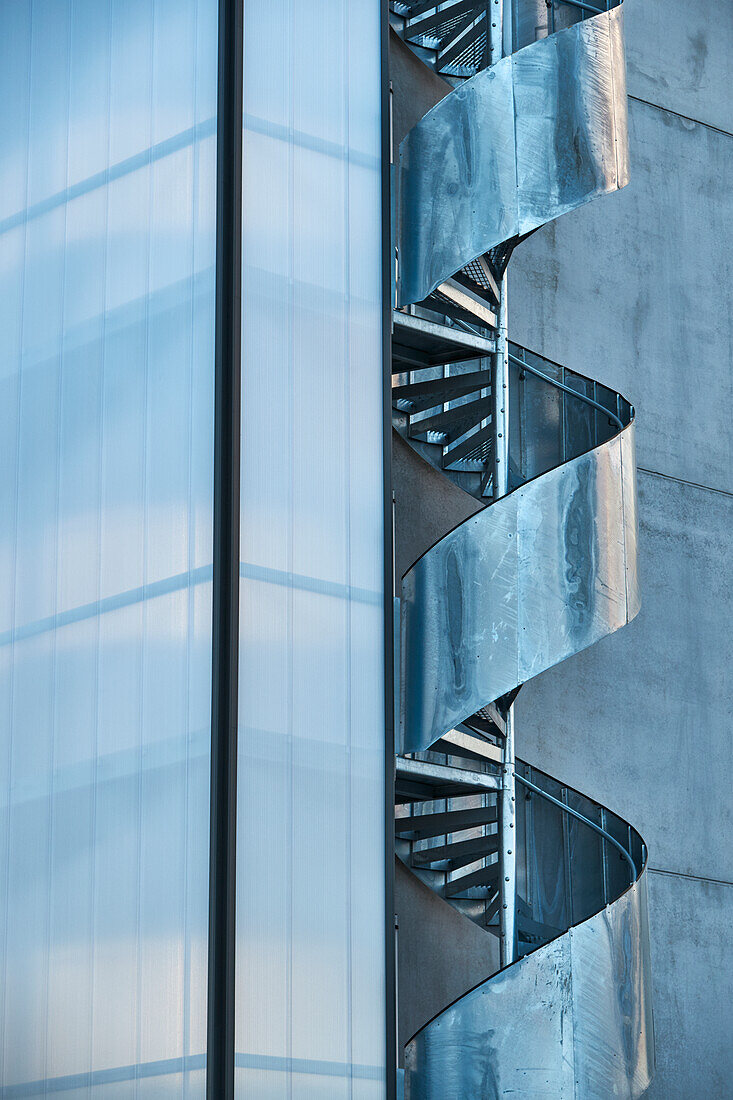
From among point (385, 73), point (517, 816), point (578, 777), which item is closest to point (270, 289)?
point (385, 73)

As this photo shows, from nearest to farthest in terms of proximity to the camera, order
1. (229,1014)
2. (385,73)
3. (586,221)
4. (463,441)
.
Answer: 1. (229,1014)
2. (385,73)
3. (463,441)
4. (586,221)

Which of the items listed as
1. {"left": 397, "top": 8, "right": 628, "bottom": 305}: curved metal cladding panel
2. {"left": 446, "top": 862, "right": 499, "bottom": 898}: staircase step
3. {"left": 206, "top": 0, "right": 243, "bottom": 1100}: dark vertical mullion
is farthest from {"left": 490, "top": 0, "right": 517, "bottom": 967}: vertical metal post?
{"left": 206, "top": 0, "right": 243, "bottom": 1100}: dark vertical mullion

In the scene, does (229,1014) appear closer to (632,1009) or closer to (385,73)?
(632,1009)

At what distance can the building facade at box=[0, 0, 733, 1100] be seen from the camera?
331 inches

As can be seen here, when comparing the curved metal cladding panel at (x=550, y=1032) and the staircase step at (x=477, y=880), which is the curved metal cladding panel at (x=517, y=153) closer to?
the staircase step at (x=477, y=880)

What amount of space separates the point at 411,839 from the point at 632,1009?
6.20 ft

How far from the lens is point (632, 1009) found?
28.8 feet

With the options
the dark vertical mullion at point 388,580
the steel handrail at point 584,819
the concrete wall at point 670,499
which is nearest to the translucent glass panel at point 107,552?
the dark vertical mullion at point 388,580

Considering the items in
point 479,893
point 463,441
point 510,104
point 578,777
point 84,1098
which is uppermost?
point 510,104

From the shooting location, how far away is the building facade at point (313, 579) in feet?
27.6

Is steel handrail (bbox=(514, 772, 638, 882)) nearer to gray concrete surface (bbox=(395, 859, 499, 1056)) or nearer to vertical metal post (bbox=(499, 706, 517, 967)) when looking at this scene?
vertical metal post (bbox=(499, 706, 517, 967))

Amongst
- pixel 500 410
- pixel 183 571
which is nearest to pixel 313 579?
pixel 183 571

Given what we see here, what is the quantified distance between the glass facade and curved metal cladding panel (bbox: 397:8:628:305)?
1.01 feet

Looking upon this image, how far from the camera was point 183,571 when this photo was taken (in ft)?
28.2
